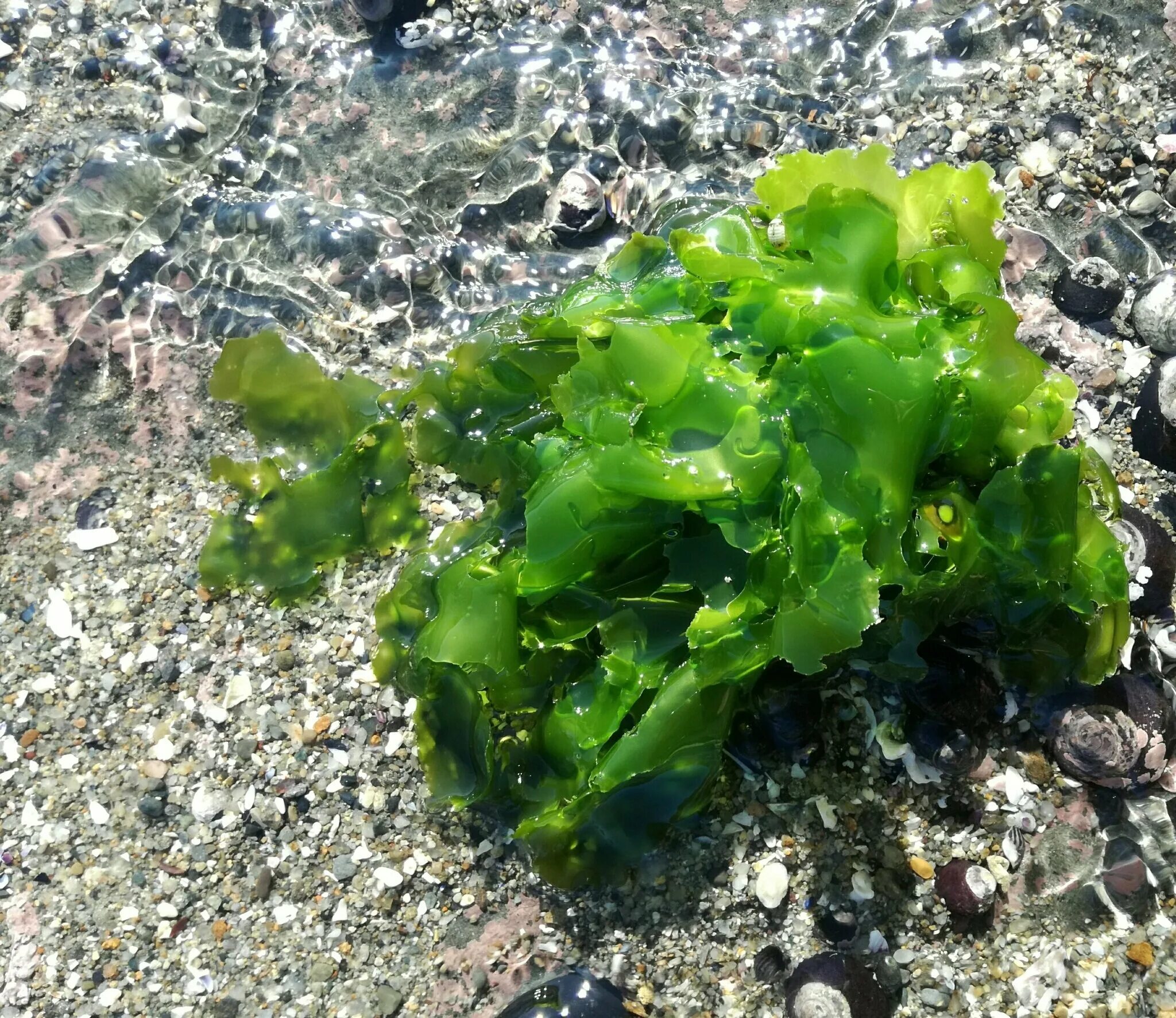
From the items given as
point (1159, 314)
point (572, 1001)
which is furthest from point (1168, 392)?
point (572, 1001)

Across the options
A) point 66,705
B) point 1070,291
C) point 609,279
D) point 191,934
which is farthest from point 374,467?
point 1070,291

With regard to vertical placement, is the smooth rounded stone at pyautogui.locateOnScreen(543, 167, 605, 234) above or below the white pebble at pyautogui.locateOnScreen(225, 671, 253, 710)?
above

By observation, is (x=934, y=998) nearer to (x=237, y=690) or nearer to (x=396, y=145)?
(x=237, y=690)

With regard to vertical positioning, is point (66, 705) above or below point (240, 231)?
below

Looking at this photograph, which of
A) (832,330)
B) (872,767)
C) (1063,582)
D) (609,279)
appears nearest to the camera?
(832,330)

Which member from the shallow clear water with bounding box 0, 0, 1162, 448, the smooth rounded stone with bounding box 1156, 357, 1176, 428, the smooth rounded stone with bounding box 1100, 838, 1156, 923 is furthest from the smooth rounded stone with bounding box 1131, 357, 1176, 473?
the smooth rounded stone with bounding box 1100, 838, 1156, 923

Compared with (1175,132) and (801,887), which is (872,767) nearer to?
(801,887)

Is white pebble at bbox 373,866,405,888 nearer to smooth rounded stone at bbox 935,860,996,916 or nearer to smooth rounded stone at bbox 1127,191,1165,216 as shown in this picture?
smooth rounded stone at bbox 935,860,996,916
